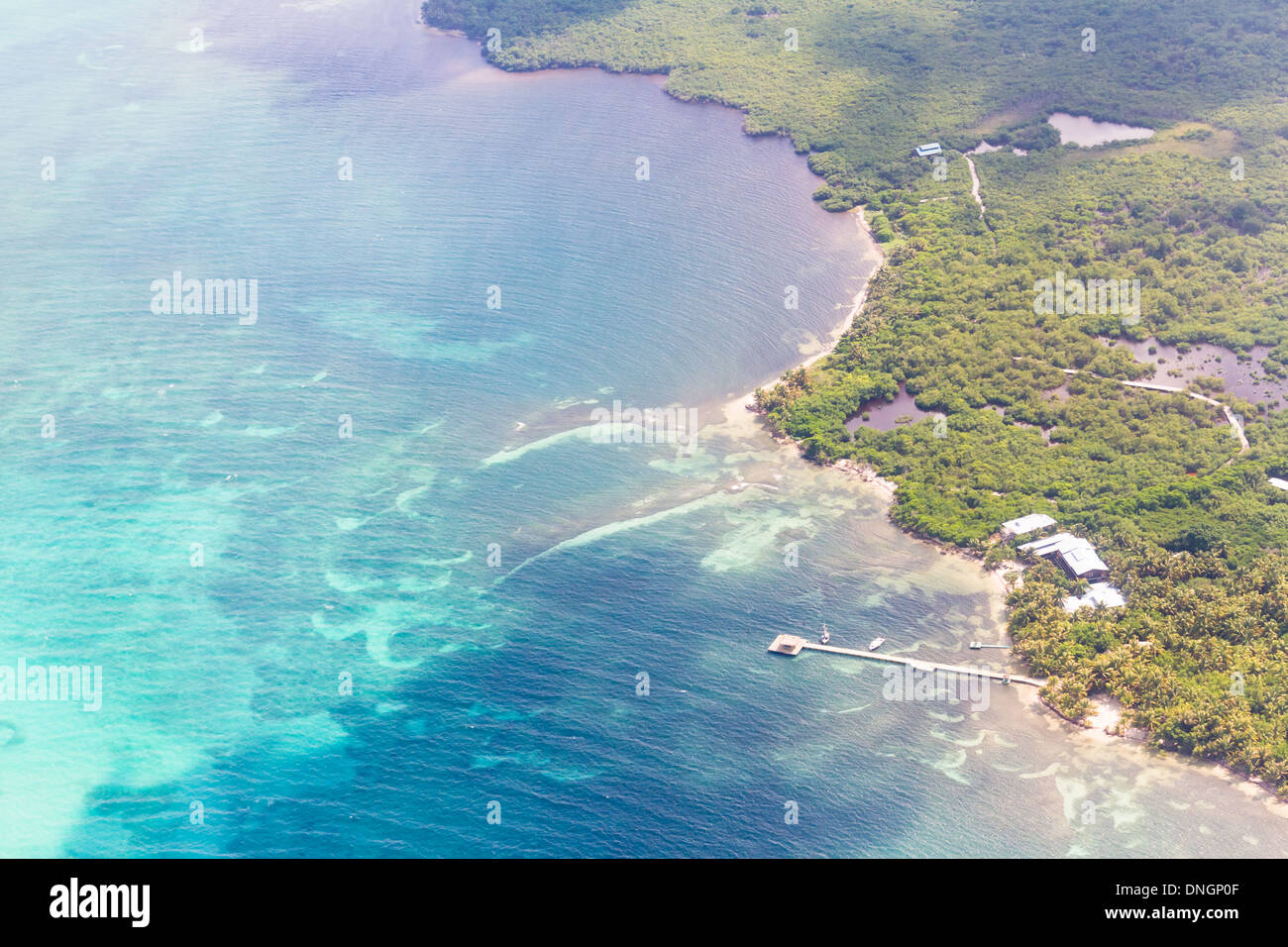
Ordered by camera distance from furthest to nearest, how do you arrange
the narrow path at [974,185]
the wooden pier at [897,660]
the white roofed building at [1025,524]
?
the narrow path at [974,185], the white roofed building at [1025,524], the wooden pier at [897,660]

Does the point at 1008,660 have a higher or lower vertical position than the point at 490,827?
higher

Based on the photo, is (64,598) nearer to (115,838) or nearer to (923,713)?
(115,838)

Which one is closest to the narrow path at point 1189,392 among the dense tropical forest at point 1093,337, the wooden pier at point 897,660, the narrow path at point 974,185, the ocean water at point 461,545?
the dense tropical forest at point 1093,337

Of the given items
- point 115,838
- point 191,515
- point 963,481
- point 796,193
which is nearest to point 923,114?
point 796,193

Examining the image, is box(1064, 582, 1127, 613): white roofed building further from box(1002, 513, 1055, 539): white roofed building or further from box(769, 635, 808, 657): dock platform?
box(769, 635, 808, 657): dock platform

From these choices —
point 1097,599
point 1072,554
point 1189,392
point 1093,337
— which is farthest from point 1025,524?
point 1093,337

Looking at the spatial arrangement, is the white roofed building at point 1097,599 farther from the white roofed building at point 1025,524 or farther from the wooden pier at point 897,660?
the wooden pier at point 897,660

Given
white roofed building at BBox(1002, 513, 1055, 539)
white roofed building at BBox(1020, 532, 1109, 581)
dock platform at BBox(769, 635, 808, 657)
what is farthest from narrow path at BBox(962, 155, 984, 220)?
dock platform at BBox(769, 635, 808, 657)

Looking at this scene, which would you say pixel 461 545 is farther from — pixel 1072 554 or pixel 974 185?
pixel 974 185

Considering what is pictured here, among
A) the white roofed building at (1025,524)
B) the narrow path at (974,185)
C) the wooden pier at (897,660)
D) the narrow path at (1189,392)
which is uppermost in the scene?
the narrow path at (974,185)
